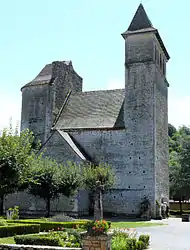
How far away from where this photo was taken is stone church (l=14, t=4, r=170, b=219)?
36.8 meters

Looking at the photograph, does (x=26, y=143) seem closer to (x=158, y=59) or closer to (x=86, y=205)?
(x=86, y=205)

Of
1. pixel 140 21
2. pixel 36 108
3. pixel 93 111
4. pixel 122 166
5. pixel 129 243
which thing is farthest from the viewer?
pixel 36 108

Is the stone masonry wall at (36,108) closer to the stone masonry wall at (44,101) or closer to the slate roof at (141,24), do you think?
the stone masonry wall at (44,101)

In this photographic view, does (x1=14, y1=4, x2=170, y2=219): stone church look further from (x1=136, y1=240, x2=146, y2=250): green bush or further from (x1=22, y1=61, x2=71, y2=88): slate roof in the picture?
(x1=136, y1=240, x2=146, y2=250): green bush

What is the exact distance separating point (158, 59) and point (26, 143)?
22.4 metres

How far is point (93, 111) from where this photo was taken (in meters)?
41.2

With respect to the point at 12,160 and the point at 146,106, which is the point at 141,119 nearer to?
the point at 146,106

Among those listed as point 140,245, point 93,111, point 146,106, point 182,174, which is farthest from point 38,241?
point 182,174

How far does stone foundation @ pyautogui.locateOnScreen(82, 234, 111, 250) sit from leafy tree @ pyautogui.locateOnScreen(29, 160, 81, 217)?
19.4m

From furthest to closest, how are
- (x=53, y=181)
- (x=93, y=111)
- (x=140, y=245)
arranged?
(x=93, y=111) < (x=53, y=181) < (x=140, y=245)

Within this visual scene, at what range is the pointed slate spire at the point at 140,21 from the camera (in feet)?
131

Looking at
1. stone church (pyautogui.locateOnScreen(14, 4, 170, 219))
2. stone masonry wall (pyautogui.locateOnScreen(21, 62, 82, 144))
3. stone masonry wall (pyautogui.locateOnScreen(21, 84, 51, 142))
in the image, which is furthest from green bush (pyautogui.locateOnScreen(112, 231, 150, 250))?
stone masonry wall (pyautogui.locateOnScreen(21, 84, 51, 142))

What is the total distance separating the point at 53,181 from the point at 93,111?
1240 cm

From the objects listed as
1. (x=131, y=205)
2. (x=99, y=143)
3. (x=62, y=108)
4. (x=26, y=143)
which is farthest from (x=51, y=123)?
(x=26, y=143)
